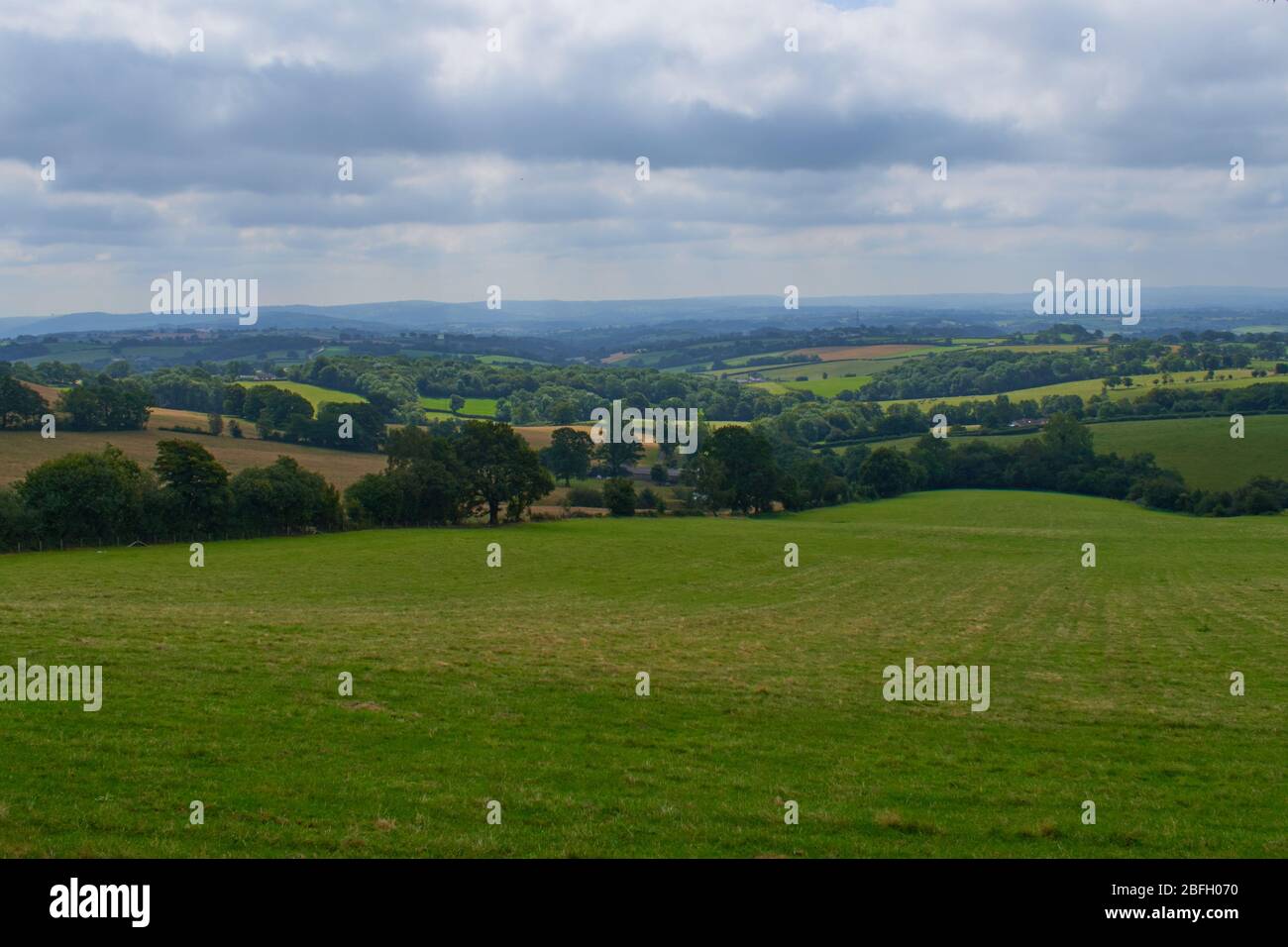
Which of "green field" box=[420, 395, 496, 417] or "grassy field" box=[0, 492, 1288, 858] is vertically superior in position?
"green field" box=[420, 395, 496, 417]

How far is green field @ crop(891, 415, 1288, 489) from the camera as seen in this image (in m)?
111

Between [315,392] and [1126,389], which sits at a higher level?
[315,392]

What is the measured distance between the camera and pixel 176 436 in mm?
116062

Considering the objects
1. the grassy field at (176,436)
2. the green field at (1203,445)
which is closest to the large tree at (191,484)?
the grassy field at (176,436)

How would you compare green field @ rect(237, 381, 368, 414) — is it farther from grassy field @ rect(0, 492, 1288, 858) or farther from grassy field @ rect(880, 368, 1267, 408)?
grassy field @ rect(0, 492, 1288, 858)

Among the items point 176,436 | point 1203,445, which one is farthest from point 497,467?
point 1203,445

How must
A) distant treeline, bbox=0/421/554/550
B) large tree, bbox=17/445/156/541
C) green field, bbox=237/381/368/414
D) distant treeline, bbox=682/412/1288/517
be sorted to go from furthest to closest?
green field, bbox=237/381/368/414 < distant treeline, bbox=682/412/1288/517 < distant treeline, bbox=0/421/554/550 < large tree, bbox=17/445/156/541

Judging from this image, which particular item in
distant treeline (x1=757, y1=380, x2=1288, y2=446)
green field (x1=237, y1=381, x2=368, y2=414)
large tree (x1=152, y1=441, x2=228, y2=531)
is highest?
green field (x1=237, y1=381, x2=368, y2=414)

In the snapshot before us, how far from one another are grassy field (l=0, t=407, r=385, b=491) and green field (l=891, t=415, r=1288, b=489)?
74071 mm

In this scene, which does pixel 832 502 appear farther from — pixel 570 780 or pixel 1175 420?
pixel 570 780

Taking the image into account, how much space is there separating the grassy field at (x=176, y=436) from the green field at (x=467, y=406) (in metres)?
41.3

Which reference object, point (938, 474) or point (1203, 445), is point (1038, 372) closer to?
point (1203, 445)

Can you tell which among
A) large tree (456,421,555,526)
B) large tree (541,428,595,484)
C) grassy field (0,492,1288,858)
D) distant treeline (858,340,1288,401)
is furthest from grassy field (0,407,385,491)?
distant treeline (858,340,1288,401)

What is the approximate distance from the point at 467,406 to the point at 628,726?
530 feet
